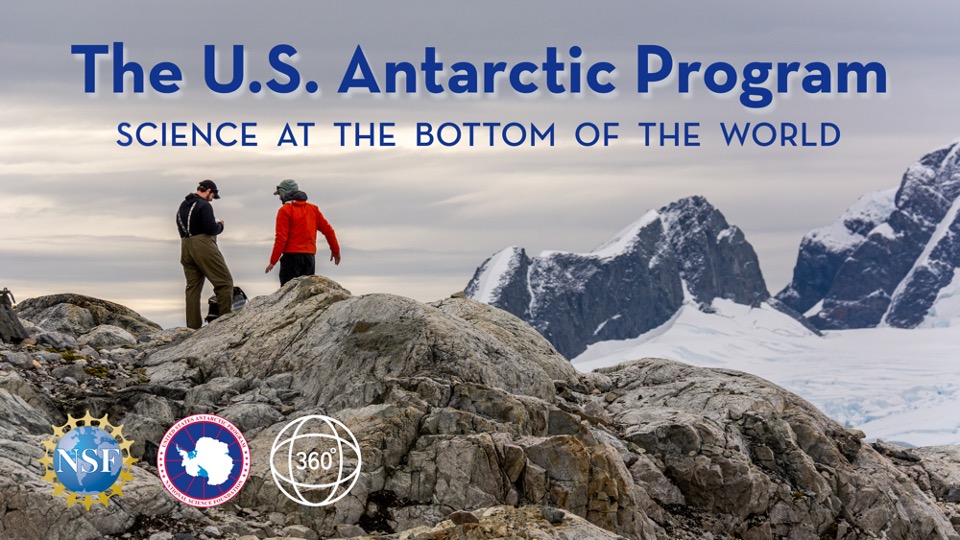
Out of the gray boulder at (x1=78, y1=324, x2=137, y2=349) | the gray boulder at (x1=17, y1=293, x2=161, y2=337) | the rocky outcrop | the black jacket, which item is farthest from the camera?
the gray boulder at (x1=17, y1=293, x2=161, y2=337)

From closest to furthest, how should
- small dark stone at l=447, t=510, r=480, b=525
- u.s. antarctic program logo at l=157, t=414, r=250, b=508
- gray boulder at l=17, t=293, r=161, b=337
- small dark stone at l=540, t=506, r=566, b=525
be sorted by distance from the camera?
small dark stone at l=447, t=510, r=480, b=525
small dark stone at l=540, t=506, r=566, b=525
u.s. antarctic program logo at l=157, t=414, r=250, b=508
gray boulder at l=17, t=293, r=161, b=337

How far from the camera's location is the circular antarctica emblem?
21656 millimetres

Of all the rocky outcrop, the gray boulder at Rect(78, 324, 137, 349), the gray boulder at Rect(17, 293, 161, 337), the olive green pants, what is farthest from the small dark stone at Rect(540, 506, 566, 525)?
the gray boulder at Rect(17, 293, 161, 337)

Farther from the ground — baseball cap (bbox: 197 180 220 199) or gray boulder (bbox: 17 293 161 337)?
baseball cap (bbox: 197 180 220 199)

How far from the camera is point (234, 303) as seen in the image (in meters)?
33.2

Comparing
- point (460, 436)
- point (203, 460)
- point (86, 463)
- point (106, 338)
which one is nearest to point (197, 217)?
point (106, 338)

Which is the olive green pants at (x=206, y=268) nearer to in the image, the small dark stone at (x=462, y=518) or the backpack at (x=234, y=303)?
the backpack at (x=234, y=303)

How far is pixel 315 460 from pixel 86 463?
3718mm

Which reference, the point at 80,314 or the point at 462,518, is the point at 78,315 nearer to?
the point at 80,314

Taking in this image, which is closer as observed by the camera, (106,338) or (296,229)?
(106,338)

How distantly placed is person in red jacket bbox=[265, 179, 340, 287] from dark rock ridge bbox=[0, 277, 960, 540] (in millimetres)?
3198

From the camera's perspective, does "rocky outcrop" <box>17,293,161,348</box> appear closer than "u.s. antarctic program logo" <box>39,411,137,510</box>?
No

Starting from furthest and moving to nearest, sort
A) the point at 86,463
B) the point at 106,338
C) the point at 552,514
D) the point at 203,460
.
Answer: the point at 106,338, the point at 203,460, the point at 86,463, the point at 552,514

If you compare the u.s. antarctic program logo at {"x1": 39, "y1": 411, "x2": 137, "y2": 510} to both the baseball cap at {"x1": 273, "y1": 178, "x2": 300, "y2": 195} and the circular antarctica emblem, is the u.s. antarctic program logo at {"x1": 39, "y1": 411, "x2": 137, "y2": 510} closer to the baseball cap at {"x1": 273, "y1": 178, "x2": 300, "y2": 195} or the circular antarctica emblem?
the circular antarctica emblem
